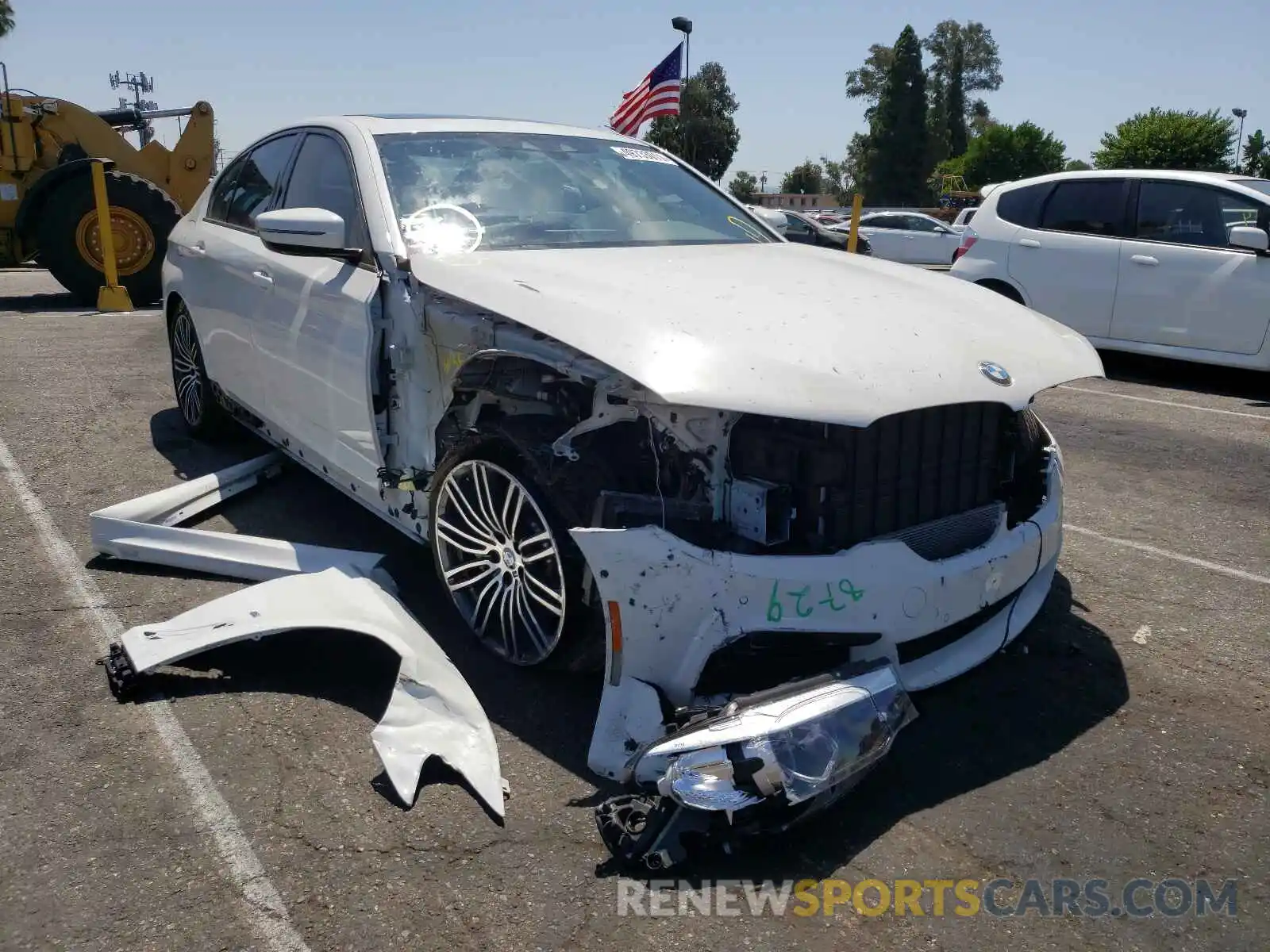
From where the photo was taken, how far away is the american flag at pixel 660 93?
1555 cm

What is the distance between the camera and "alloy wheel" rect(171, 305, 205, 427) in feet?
18.8

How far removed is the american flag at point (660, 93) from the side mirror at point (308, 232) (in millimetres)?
12429

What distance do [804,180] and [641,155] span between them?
82284 millimetres

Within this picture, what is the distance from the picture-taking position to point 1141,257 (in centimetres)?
862

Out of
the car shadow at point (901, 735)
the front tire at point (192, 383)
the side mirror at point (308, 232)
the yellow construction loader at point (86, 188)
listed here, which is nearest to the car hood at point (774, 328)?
the side mirror at point (308, 232)

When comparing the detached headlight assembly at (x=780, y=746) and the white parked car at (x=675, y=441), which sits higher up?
the white parked car at (x=675, y=441)

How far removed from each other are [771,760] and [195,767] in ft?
5.12

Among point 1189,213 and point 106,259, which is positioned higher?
point 1189,213

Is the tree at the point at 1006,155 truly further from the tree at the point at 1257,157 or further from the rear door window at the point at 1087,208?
the rear door window at the point at 1087,208

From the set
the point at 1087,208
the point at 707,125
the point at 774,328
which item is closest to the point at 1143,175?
the point at 1087,208

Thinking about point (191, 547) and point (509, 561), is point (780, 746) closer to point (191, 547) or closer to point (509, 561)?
point (509, 561)

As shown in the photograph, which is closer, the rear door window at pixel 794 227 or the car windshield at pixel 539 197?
the car windshield at pixel 539 197

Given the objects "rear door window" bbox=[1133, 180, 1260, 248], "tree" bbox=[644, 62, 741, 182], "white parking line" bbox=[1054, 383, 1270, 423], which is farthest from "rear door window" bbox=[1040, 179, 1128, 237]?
"tree" bbox=[644, 62, 741, 182]

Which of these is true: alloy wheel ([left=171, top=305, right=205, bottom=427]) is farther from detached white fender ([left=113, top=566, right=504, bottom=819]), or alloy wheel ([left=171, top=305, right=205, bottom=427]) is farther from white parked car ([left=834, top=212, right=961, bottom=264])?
white parked car ([left=834, top=212, right=961, bottom=264])
